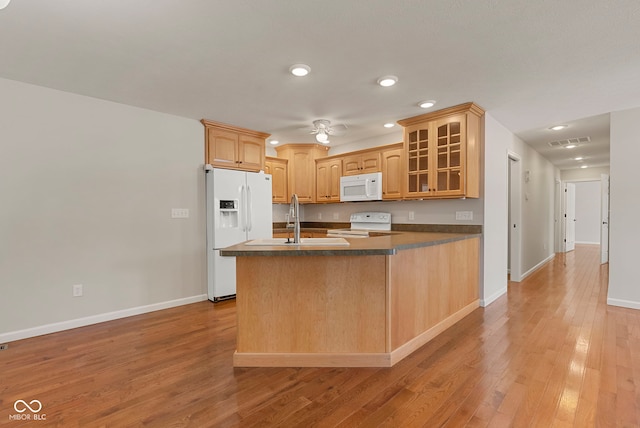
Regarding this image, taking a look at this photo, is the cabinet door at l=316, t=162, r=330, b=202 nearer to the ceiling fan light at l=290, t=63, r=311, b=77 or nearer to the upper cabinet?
the upper cabinet

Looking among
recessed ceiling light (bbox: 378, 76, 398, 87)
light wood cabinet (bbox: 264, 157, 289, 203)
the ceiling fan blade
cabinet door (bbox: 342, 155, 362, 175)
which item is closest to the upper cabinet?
light wood cabinet (bbox: 264, 157, 289, 203)

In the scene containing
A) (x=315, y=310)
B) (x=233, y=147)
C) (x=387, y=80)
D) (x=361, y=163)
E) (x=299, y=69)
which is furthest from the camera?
(x=361, y=163)

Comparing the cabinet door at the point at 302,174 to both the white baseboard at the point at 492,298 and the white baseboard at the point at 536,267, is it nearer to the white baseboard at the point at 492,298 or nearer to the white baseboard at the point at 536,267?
the white baseboard at the point at 492,298

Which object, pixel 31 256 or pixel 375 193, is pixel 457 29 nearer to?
pixel 375 193

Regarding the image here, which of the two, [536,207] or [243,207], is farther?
[536,207]

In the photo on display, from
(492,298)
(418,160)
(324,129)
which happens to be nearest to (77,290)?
(324,129)

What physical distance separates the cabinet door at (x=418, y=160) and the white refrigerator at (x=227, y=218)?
80.5 inches

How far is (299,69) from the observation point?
2.55 meters

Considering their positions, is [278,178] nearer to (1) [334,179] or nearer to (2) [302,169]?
(2) [302,169]

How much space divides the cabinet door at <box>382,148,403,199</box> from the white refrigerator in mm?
1790

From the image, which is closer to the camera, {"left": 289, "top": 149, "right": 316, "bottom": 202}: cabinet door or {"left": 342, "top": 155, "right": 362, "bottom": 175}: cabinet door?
{"left": 342, "top": 155, "right": 362, "bottom": 175}: cabinet door

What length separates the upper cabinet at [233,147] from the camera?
4.05m

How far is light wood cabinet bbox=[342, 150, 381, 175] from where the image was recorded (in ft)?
15.0

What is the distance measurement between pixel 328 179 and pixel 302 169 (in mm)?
510
